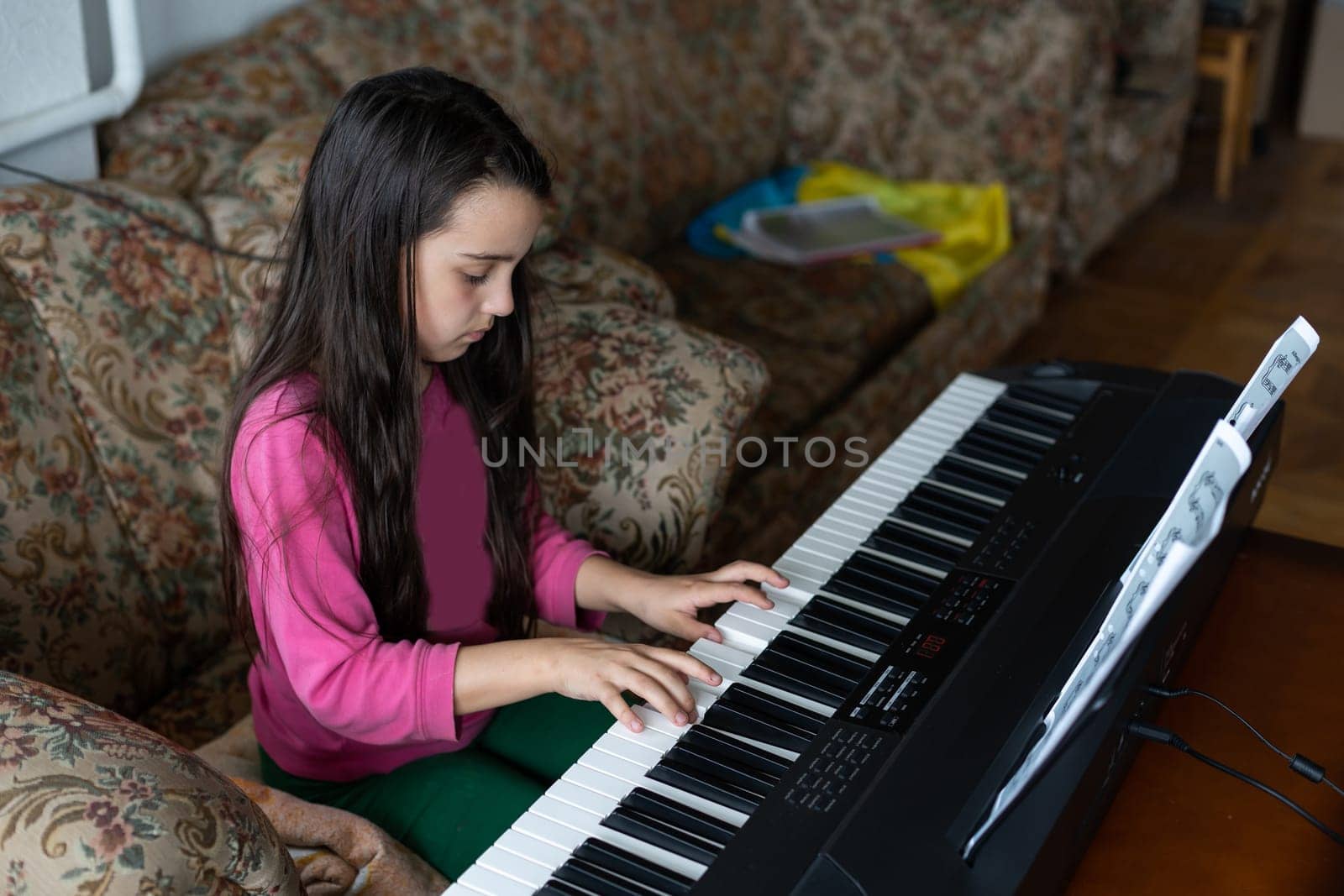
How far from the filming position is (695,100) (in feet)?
9.21

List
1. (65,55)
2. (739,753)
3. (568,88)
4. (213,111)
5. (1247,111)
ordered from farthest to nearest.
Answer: (1247,111), (568,88), (213,111), (65,55), (739,753)

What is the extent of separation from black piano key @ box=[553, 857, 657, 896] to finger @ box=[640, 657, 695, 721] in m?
0.17

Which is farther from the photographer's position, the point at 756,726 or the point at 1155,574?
the point at 756,726

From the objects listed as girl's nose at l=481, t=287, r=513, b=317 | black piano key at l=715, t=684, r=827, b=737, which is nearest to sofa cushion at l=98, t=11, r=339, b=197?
girl's nose at l=481, t=287, r=513, b=317

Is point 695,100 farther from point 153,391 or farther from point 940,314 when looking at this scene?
point 153,391

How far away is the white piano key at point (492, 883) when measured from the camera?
0.91m

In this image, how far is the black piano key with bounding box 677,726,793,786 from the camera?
3.33 feet

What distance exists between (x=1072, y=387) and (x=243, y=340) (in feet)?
3.24

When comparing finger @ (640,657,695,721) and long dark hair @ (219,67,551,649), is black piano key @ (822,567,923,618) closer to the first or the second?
finger @ (640,657,695,721)

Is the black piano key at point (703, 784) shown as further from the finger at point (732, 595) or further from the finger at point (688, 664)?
the finger at point (732, 595)

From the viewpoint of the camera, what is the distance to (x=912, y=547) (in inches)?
52.0

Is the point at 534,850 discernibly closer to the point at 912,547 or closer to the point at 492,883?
the point at 492,883

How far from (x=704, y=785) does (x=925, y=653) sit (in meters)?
0.24

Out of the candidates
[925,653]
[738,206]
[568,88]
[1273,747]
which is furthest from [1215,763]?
[738,206]
